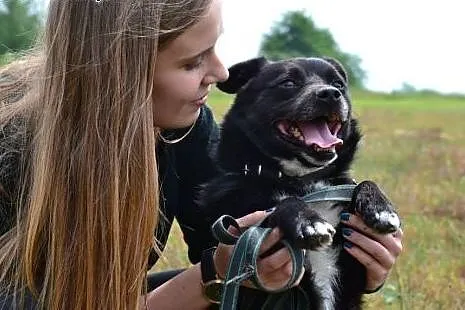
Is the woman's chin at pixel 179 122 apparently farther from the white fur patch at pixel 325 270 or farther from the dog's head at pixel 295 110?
the white fur patch at pixel 325 270

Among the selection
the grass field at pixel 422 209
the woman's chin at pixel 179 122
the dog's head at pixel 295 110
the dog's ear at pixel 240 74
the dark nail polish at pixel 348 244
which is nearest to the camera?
the woman's chin at pixel 179 122

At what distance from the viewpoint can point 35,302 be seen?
2475 millimetres

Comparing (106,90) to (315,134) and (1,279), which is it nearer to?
(1,279)

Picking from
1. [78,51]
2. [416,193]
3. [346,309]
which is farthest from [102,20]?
[416,193]

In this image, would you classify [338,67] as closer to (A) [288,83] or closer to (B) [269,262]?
(A) [288,83]

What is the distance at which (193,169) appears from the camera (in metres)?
3.26

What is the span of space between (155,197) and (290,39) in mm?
31298

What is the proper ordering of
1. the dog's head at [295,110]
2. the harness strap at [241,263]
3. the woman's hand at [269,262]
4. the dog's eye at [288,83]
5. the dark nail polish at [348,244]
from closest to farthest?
the harness strap at [241,263] → the woman's hand at [269,262] → the dark nail polish at [348,244] → the dog's head at [295,110] → the dog's eye at [288,83]

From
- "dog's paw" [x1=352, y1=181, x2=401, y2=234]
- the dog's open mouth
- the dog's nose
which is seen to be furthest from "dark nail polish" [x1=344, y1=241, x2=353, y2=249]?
the dog's nose

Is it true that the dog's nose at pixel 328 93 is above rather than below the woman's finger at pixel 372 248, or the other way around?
above

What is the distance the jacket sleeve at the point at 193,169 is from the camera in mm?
3184

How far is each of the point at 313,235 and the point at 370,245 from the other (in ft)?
0.99

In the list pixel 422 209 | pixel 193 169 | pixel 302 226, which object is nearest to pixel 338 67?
pixel 193 169

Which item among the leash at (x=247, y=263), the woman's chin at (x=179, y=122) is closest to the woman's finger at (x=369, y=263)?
the leash at (x=247, y=263)
